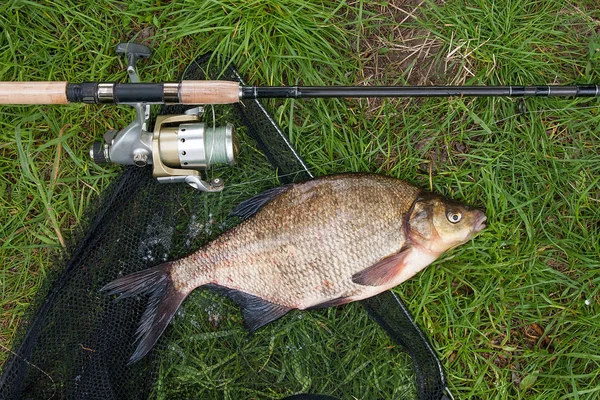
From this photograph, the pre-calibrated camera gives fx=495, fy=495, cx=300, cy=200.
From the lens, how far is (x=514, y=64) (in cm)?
290

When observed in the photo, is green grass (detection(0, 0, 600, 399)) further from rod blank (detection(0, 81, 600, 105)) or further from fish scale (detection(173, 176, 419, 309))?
rod blank (detection(0, 81, 600, 105))

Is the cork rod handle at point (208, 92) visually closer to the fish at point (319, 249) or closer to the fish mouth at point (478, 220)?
the fish at point (319, 249)

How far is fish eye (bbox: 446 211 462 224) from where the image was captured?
2.60 metres

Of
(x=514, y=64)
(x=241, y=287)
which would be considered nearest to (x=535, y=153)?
(x=514, y=64)

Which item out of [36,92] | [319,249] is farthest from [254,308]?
[36,92]

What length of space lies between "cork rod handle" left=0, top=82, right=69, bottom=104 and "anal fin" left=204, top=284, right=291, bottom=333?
4.07 feet

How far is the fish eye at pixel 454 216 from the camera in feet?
8.53

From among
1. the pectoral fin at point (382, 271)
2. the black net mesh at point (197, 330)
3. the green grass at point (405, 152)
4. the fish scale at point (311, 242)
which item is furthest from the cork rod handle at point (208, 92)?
the pectoral fin at point (382, 271)

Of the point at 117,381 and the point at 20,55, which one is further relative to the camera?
the point at 20,55

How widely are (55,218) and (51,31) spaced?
114 centimetres

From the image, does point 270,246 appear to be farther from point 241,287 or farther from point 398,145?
point 398,145

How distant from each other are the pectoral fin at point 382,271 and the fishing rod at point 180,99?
2.72 feet

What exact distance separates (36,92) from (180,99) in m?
0.71

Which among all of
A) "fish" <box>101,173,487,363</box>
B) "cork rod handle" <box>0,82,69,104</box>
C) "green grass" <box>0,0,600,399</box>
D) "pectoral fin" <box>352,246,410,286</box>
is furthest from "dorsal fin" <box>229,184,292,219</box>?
"cork rod handle" <box>0,82,69,104</box>
